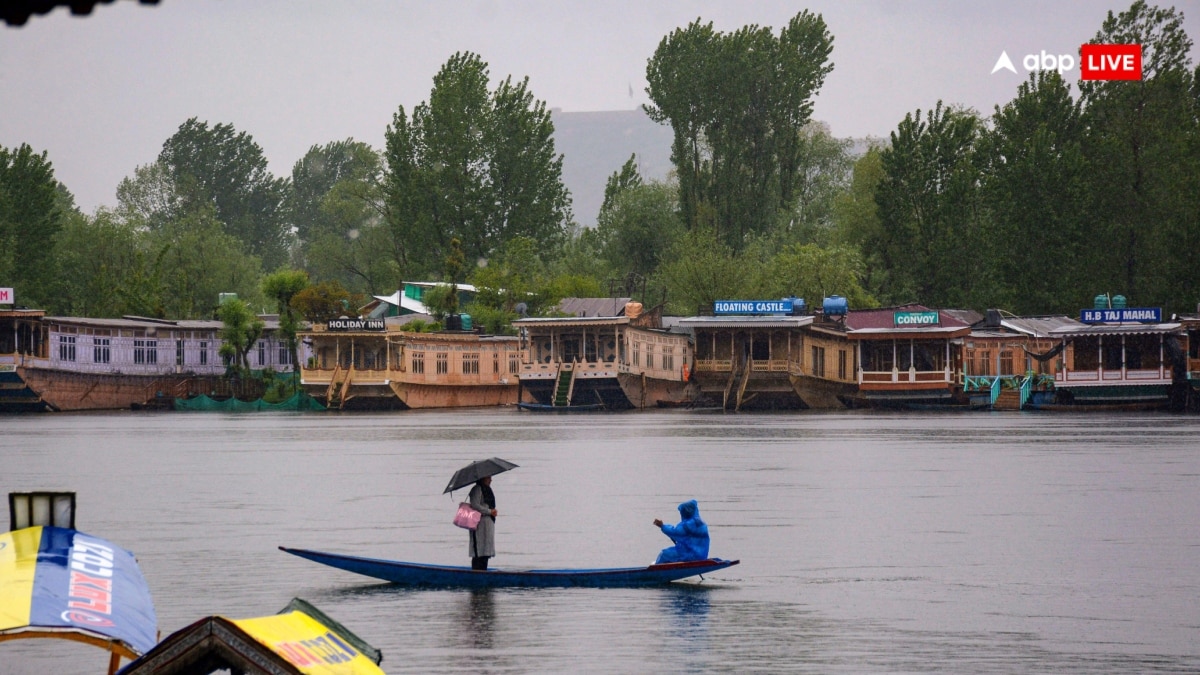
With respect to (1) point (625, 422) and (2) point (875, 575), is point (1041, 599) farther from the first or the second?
(1) point (625, 422)

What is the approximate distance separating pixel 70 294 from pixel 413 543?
309ft

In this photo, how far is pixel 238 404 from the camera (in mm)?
100625

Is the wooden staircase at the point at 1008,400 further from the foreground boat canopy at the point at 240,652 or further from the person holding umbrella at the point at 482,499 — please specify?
the foreground boat canopy at the point at 240,652

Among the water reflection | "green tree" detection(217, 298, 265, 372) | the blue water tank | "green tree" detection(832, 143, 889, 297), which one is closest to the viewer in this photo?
the water reflection

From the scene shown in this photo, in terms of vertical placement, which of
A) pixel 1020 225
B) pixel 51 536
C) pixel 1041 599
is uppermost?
pixel 1020 225

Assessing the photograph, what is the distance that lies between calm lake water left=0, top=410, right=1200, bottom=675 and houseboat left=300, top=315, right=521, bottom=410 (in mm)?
26401

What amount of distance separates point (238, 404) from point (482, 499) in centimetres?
7966

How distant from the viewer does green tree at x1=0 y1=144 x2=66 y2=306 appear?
98.5m

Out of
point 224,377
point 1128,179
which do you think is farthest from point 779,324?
point 224,377

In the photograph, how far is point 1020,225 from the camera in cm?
8975

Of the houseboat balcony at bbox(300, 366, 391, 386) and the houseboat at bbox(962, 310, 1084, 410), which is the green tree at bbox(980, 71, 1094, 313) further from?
the houseboat balcony at bbox(300, 366, 391, 386)

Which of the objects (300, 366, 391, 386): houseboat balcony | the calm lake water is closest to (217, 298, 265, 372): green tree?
(300, 366, 391, 386): houseboat balcony

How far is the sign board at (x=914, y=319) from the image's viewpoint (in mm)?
85562

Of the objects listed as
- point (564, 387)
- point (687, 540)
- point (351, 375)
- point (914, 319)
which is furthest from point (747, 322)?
point (687, 540)
